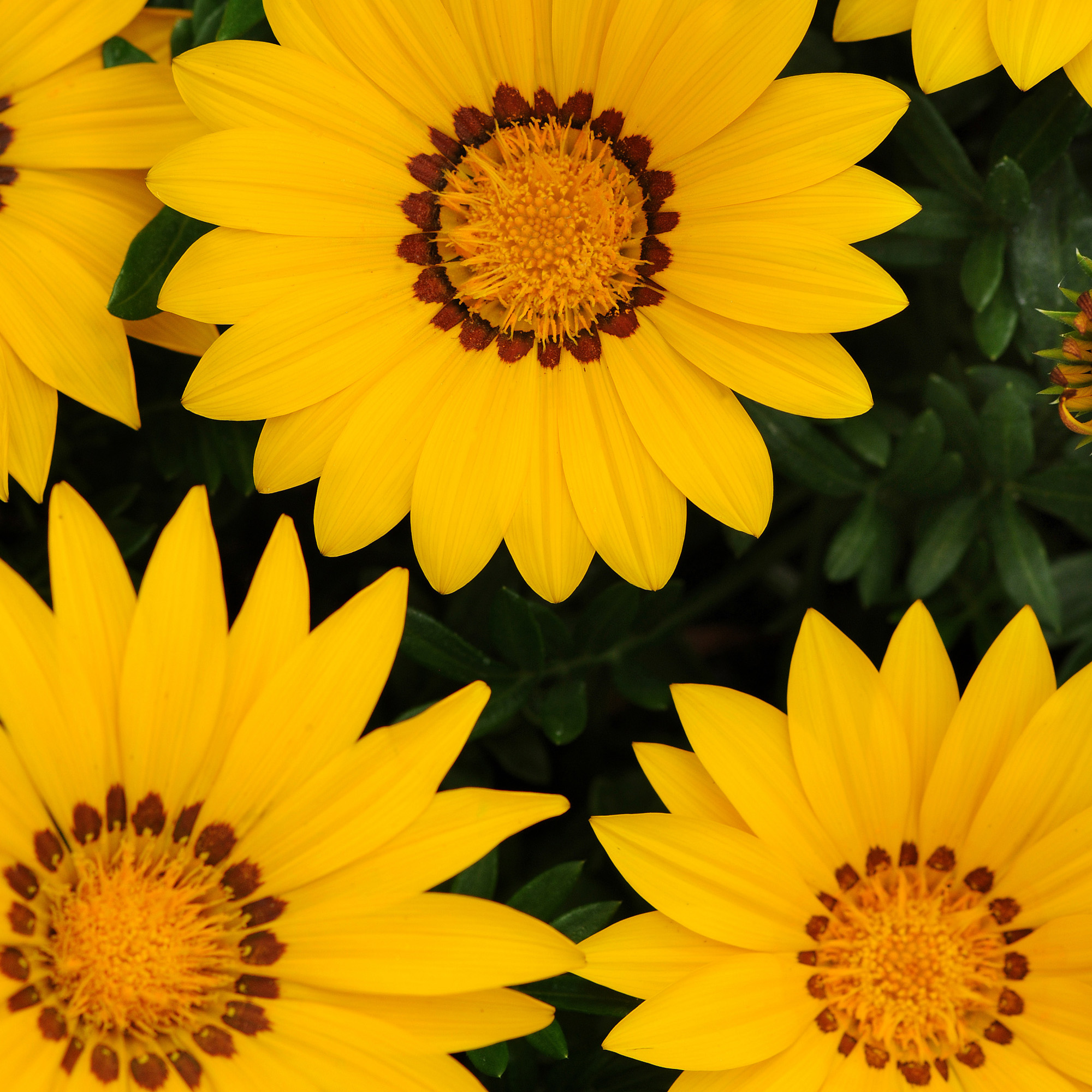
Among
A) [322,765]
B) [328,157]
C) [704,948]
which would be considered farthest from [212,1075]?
[328,157]

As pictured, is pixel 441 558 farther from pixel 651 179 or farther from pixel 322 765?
pixel 651 179

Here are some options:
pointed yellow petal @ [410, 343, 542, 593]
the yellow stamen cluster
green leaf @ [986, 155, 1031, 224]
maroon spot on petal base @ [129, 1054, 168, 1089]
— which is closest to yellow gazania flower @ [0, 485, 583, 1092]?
maroon spot on petal base @ [129, 1054, 168, 1089]

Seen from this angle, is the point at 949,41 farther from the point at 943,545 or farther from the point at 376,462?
the point at 376,462

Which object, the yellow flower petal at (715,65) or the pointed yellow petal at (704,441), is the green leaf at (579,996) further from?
the yellow flower petal at (715,65)

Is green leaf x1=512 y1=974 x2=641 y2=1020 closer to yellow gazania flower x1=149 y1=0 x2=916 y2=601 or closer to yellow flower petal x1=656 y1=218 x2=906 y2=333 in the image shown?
yellow gazania flower x1=149 y1=0 x2=916 y2=601

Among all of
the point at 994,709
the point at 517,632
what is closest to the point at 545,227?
the point at 517,632

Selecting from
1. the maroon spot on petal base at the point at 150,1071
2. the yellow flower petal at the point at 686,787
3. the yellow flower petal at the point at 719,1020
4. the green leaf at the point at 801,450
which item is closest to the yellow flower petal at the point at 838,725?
the yellow flower petal at the point at 686,787
